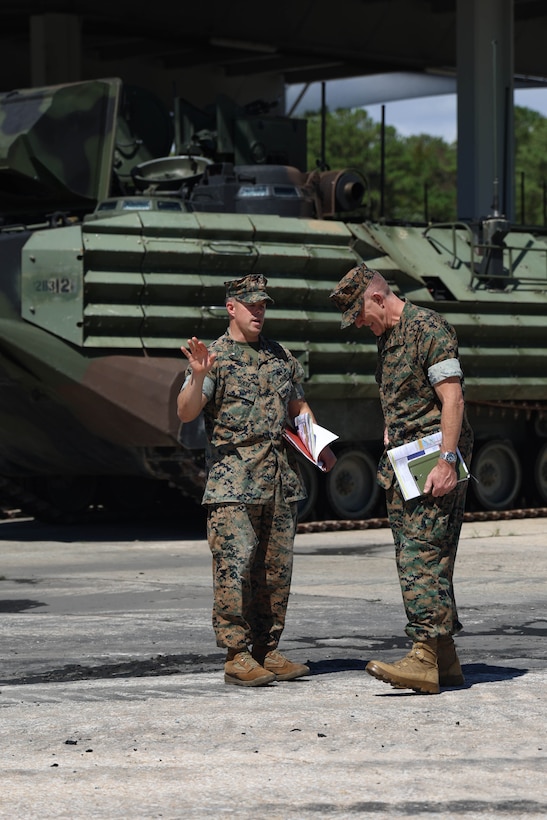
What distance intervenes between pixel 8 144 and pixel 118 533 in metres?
4.21

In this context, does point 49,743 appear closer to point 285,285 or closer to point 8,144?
point 285,285

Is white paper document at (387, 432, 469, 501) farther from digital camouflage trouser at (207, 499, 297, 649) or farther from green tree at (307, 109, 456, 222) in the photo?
green tree at (307, 109, 456, 222)

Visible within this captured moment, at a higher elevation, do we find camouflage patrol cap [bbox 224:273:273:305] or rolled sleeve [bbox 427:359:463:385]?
camouflage patrol cap [bbox 224:273:273:305]

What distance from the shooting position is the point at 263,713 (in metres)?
6.96

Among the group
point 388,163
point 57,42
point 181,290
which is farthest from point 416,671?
point 388,163

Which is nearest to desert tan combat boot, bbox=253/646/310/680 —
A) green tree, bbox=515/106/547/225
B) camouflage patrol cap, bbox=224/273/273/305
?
camouflage patrol cap, bbox=224/273/273/305

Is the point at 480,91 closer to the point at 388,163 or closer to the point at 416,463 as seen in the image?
the point at 416,463

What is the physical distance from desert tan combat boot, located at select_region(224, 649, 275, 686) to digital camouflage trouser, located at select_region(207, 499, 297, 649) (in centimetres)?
6

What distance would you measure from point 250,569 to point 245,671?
457 mm

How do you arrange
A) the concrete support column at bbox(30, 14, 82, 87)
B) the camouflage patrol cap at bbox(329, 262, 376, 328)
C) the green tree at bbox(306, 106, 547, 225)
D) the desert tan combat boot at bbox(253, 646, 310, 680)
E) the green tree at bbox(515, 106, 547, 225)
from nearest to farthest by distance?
the camouflage patrol cap at bbox(329, 262, 376, 328) → the desert tan combat boot at bbox(253, 646, 310, 680) → the concrete support column at bbox(30, 14, 82, 87) → the green tree at bbox(515, 106, 547, 225) → the green tree at bbox(306, 106, 547, 225)

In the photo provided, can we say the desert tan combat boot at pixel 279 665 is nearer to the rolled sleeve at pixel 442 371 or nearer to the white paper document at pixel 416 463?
the white paper document at pixel 416 463

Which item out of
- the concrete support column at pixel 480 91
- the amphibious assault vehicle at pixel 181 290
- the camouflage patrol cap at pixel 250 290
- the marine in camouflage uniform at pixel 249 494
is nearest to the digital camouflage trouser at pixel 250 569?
the marine in camouflage uniform at pixel 249 494

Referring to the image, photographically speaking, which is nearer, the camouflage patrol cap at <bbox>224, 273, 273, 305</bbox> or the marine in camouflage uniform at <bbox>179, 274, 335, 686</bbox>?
the marine in camouflage uniform at <bbox>179, 274, 335, 686</bbox>

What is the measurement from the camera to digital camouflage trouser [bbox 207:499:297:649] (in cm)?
778
